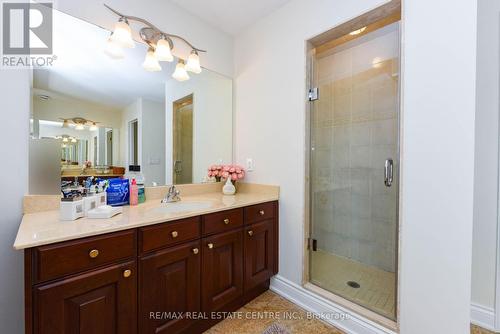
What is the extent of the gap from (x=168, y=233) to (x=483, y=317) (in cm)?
209

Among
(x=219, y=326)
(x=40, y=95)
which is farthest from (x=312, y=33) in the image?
(x=219, y=326)

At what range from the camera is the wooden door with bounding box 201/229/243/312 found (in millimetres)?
1335

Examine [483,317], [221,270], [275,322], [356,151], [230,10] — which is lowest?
[275,322]

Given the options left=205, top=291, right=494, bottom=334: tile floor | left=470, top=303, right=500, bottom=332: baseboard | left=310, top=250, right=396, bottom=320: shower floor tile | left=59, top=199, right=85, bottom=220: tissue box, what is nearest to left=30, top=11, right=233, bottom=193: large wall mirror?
left=59, top=199, right=85, bottom=220: tissue box

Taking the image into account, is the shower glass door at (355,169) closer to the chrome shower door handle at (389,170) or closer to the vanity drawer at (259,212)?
the chrome shower door handle at (389,170)

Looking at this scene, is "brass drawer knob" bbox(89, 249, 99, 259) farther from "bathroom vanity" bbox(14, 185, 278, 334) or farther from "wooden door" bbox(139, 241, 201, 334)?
"wooden door" bbox(139, 241, 201, 334)

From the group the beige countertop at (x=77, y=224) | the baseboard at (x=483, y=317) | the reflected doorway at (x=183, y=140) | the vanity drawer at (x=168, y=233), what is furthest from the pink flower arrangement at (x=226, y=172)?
the baseboard at (x=483, y=317)

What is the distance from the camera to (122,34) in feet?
4.51

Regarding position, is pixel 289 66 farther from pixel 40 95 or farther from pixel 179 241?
pixel 40 95

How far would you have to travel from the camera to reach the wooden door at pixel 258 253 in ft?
5.25

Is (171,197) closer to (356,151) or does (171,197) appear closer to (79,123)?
(79,123)

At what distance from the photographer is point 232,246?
58.7 inches

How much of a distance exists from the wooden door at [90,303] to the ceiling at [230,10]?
1940 millimetres

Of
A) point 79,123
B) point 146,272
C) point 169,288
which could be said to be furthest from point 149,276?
point 79,123
